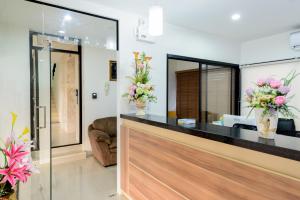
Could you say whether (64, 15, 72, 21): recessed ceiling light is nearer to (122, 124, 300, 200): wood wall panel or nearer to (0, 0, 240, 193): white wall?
(0, 0, 240, 193): white wall

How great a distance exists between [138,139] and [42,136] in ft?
4.92

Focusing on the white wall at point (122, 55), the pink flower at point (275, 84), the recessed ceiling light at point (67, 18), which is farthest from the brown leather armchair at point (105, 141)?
the pink flower at point (275, 84)

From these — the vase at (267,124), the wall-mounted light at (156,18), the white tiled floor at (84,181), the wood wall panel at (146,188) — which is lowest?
the white tiled floor at (84,181)

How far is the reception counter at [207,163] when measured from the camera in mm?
1045

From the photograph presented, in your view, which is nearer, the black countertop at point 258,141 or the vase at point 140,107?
the black countertop at point 258,141

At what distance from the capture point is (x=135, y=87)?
2.56 m

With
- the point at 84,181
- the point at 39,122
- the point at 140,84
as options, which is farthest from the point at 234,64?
the point at 39,122

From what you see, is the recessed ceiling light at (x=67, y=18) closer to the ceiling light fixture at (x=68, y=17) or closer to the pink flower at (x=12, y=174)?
the ceiling light fixture at (x=68, y=17)

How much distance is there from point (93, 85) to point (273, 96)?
329 cm

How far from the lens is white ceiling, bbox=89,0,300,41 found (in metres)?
2.53

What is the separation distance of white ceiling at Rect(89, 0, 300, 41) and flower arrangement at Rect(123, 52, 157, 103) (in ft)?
2.30

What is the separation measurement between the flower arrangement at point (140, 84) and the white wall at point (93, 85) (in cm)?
97

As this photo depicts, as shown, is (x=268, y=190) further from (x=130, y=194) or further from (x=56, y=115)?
(x=56, y=115)

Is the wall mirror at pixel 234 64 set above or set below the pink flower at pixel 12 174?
above
